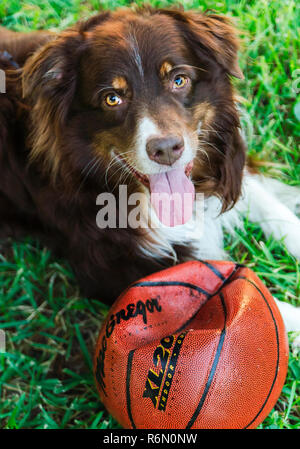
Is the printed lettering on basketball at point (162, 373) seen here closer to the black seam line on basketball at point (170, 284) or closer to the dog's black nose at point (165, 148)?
the black seam line on basketball at point (170, 284)

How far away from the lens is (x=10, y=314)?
350cm

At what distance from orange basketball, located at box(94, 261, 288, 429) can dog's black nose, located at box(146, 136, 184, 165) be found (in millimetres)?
593

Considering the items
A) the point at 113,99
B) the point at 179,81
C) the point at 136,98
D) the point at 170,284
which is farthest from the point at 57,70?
the point at 170,284

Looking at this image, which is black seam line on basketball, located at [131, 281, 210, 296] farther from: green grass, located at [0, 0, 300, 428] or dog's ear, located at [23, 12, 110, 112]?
dog's ear, located at [23, 12, 110, 112]

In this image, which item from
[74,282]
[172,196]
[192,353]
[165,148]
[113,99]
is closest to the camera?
[192,353]

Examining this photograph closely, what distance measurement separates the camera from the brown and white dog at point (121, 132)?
2.51 m

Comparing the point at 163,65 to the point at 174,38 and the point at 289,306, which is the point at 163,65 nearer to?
the point at 174,38

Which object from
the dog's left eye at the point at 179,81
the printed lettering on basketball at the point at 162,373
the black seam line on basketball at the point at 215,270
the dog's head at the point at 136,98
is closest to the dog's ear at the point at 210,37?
the dog's head at the point at 136,98

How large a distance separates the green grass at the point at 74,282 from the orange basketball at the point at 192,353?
628 millimetres

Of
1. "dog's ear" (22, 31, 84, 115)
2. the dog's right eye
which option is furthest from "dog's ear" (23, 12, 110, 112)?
the dog's right eye

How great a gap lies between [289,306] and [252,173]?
934 millimetres

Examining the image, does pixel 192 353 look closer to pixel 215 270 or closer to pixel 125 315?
pixel 125 315

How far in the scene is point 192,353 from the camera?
2.29 m

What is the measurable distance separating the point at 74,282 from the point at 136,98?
1542mm
